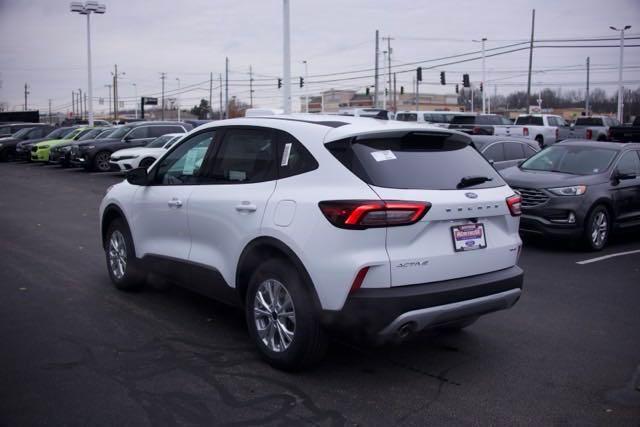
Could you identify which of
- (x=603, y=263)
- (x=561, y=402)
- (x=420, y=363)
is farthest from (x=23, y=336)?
(x=603, y=263)

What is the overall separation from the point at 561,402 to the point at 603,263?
17.5 ft

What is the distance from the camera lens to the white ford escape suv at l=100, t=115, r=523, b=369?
415 cm

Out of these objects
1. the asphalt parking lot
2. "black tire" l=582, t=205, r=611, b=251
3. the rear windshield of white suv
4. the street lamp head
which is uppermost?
the street lamp head

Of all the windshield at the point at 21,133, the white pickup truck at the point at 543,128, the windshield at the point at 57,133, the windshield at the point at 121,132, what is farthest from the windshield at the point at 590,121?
the windshield at the point at 21,133

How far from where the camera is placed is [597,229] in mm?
9969

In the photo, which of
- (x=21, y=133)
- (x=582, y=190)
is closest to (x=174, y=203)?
(x=582, y=190)

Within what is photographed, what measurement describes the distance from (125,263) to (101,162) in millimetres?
19096

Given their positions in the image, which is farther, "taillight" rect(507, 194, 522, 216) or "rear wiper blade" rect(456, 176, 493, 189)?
"taillight" rect(507, 194, 522, 216)

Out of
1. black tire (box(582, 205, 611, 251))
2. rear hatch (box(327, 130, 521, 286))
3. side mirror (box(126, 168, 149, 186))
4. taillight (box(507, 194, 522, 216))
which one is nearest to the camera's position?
rear hatch (box(327, 130, 521, 286))

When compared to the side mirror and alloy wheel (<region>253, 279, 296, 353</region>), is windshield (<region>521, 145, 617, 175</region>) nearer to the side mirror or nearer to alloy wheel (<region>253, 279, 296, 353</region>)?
the side mirror

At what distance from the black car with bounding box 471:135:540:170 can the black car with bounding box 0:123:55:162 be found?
26.1 m

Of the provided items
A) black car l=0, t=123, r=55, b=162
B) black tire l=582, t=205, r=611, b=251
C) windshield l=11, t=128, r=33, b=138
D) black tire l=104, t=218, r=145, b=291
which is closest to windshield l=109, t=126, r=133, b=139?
black car l=0, t=123, r=55, b=162

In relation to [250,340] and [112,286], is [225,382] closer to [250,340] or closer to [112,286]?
[250,340]

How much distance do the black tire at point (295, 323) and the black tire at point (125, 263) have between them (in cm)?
219
